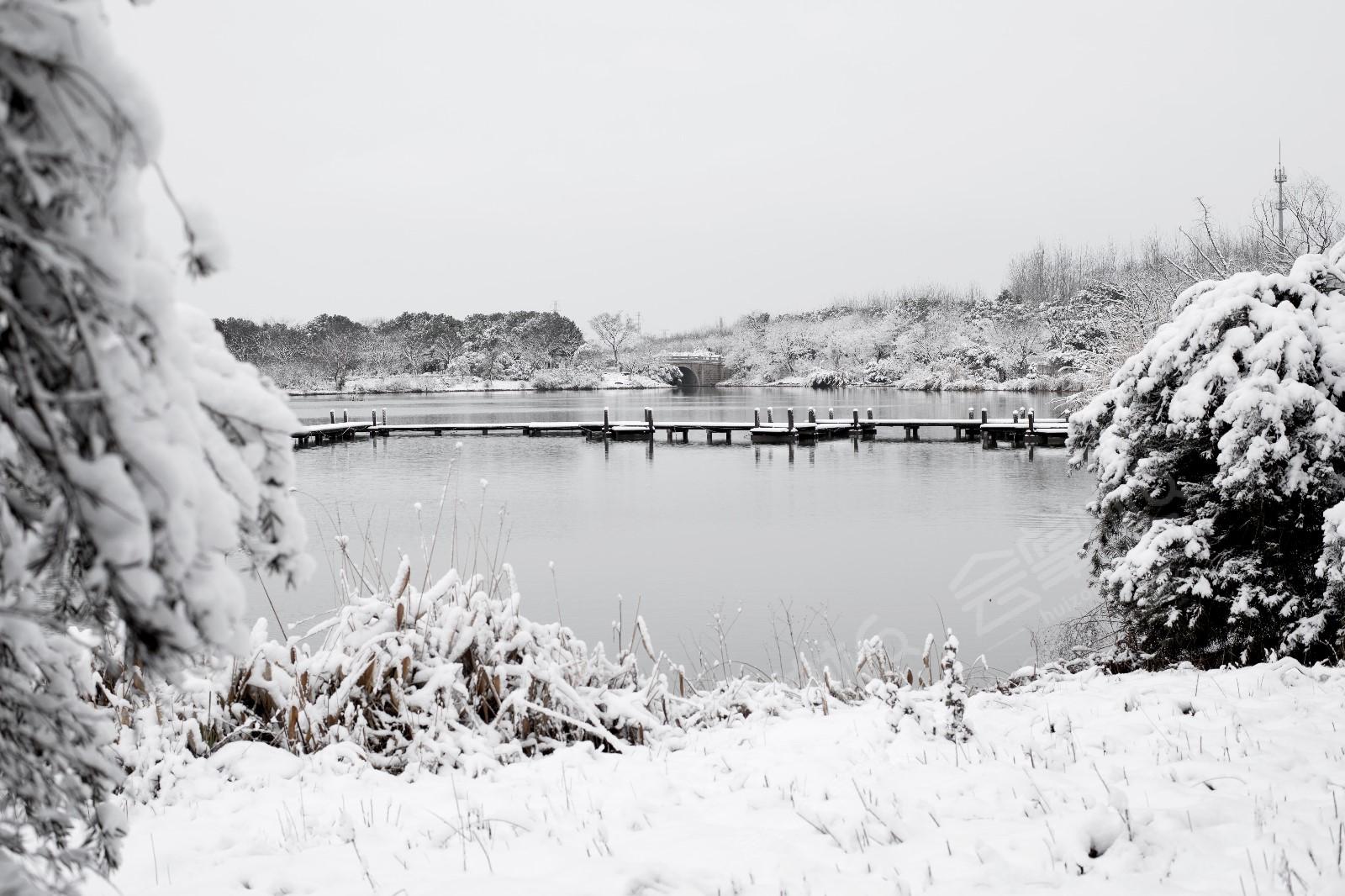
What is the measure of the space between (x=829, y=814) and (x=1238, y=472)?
3.71m

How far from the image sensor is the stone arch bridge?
7162cm

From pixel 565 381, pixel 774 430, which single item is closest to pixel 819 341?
pixel 565 381

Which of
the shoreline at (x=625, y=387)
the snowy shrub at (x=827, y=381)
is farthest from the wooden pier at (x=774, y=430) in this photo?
the snowy shrub at (x=827, y=381)

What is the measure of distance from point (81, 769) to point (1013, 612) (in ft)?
30.4

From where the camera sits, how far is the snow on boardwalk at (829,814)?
248 cm

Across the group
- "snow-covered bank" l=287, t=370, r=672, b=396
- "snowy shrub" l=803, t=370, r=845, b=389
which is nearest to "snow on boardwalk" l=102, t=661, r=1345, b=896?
"snowy shrub" l=803, t=370, r=845, b=389

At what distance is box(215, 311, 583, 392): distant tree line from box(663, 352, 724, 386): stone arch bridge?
31.9 feet

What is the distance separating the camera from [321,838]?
2934 mm

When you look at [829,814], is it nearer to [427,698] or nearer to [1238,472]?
[427,698]

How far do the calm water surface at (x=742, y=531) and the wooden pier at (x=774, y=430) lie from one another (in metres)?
0.79

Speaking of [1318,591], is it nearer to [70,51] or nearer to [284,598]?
[70,51]

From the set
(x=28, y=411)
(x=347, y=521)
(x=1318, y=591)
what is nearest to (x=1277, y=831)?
(x=28, y=411)

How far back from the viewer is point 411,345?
7256 centimetres

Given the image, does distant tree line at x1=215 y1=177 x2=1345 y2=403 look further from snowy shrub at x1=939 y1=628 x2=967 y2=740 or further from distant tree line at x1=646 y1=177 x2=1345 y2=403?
snowy shrub at x1=939 y1=628 x2=967 y2=740
